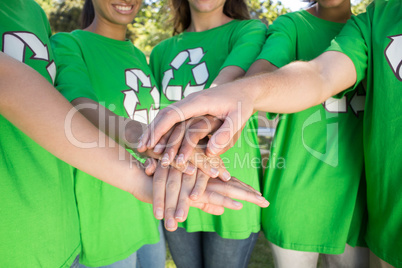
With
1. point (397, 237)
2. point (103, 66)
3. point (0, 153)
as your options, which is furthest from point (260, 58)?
point (0, 153)

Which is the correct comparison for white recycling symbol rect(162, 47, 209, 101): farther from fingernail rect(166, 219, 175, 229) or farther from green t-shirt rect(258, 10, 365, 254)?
fingernail rect(166, 219, 175, 229)

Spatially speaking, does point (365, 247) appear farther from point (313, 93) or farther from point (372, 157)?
point (313, 93)

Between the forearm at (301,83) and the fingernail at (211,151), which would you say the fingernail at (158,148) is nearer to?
the fingernail at (211,151)

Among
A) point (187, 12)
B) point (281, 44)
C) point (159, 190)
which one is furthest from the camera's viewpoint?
point (187, 12)

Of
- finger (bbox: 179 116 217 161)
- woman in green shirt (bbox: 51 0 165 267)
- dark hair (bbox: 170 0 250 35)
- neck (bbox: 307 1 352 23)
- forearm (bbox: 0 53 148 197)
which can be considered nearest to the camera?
forearm (bbox: 0 53 148 197)

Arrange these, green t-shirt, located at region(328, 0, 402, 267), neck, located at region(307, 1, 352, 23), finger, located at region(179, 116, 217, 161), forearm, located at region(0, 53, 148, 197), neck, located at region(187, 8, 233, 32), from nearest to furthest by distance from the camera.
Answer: forearm, located at region(0, 53, 148, 197), finger, located at region(179, 116, 217, 161), green t-shirt, located at region(328, 0, 402, 267), neck, located at region(307, 1, 352, 23), neck, located at region(187, 8, 233, 32)

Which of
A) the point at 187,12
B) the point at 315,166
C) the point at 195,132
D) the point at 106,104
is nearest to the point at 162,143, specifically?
the point at 195,132

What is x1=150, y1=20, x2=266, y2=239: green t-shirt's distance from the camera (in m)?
1.74

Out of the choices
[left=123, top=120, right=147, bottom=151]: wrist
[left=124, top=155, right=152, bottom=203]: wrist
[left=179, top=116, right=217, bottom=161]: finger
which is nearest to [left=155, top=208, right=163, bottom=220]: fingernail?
[left=124, top=155, right=152, bottom=203]: wrist

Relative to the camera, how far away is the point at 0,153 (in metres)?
1.11

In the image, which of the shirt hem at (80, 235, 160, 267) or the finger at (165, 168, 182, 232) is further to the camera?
the shirt hem at (80, 235, 160, 267)

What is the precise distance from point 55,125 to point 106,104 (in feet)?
2.04

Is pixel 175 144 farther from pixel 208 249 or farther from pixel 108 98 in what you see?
pixel 208 249

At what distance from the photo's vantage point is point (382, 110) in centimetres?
132
